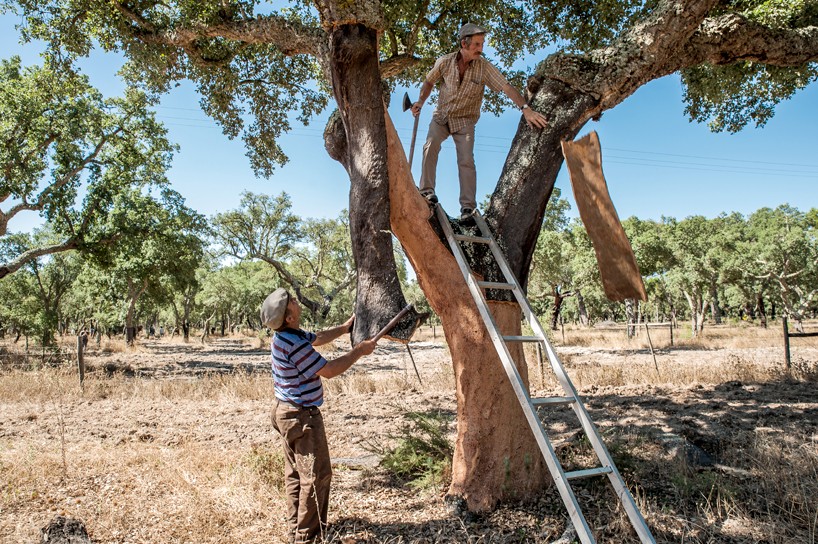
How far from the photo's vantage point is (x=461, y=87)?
445 cm

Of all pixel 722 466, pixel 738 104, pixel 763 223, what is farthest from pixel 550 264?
pixel 763 223

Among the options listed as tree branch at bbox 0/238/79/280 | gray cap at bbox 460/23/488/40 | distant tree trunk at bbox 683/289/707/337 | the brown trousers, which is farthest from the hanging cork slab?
distant tree trunk at bbox 683/289/707/337

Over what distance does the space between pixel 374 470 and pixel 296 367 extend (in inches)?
89.1

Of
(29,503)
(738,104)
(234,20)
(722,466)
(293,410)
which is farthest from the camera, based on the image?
(738,104)

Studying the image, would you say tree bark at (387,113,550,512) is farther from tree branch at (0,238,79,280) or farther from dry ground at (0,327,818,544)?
tree branch at (0,238,79,280)

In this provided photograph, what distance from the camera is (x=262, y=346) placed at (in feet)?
106

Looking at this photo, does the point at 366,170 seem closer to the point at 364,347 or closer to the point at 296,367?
the point at 364,347

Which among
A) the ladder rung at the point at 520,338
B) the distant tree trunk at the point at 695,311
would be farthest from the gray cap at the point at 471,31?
the distant tree trunk at the point at 695,311

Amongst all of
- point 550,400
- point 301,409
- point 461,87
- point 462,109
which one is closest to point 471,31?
point 461,87

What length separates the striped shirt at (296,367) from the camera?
3.68 metres

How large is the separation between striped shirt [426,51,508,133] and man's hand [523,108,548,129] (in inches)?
12.7

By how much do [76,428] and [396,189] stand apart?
709 centimetres

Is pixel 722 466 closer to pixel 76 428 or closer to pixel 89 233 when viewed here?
pixel 76 428

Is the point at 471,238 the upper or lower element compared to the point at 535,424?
upper
